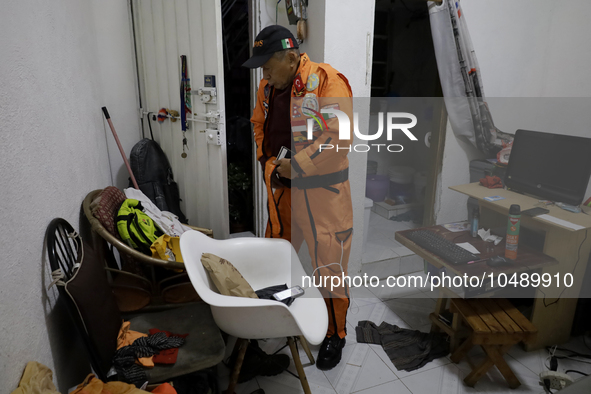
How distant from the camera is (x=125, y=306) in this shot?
169 centimetres

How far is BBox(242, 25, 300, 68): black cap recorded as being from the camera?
1.70 metres

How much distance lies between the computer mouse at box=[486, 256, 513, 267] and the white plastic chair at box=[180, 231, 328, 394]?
35.3 inches

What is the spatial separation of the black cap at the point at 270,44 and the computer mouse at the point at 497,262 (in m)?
1.43

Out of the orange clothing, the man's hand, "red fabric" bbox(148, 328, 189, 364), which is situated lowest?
"red fabric" bbox(148, 328, 189, 364)

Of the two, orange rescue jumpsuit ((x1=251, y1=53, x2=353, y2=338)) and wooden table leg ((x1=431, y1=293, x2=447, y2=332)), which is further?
wooden table leg ((x1=431, y1=293, x2=447, y2=332))

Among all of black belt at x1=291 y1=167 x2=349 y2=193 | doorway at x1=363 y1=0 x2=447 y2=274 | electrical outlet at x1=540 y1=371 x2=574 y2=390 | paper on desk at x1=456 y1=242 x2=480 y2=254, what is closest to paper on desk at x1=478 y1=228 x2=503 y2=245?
paper on desk at x1=456 y1=242 x2=480 y2=254

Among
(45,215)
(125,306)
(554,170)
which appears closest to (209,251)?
(125,306)

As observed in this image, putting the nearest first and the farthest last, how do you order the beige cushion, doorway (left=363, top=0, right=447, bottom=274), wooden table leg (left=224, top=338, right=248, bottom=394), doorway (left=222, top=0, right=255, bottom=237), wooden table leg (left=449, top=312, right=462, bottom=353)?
the beige cushion → wooden table leg (left=224, top=338, right=248, bottom=394) → wooden table leg (left=449, top=312, right=462, bottom=353) → doorway (left=363, top=0, right=447, bottom=274) → doorway (left=222, top=0, right=255, bottom=237)

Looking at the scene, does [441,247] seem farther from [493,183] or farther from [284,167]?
[284,167]

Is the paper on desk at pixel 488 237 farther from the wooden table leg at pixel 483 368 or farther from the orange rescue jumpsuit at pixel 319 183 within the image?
the orange rescue jumpsuit at pixel 319 183

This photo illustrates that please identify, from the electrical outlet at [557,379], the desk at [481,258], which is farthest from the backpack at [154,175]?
the electrical outlet at [557,379]

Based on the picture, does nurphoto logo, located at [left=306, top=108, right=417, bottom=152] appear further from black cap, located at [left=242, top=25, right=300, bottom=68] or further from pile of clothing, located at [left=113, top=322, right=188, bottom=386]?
pile of clothing, located at [left=113, top=322, right=188, bottom=386]

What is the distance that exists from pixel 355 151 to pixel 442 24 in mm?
1051

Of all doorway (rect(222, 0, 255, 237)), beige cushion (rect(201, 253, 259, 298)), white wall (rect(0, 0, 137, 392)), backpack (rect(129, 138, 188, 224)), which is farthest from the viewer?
doorway (rect(222, 0, 255, 237))
